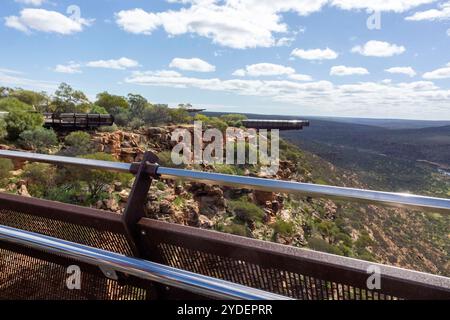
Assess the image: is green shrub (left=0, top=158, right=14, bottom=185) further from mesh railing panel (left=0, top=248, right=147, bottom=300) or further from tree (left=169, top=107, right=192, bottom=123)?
tree (left=169, top=107, right=192, bottom=123)

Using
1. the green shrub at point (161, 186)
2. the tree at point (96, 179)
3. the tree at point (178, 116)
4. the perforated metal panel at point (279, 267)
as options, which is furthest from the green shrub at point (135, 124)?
the perforated metal panel at point (279, 267)

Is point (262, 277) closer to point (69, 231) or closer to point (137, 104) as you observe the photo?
point (69, 231)

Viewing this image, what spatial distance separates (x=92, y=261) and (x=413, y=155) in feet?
185

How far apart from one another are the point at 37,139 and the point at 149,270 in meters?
15.6

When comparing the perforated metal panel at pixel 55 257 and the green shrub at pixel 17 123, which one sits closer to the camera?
the perforated metal panel at pixel 55 257

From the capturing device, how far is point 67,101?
2498 centimetres

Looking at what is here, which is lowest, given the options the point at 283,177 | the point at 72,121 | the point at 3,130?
the point at 283,177

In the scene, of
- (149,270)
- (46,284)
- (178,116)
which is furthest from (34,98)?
(149,270)

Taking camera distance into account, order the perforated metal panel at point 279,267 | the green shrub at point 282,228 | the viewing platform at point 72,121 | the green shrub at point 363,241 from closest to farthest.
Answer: the perforated metal panel at point 279,267, the viewing platform at point 72,121, the green shrub at point 282,228, the green shrub at point 363,241

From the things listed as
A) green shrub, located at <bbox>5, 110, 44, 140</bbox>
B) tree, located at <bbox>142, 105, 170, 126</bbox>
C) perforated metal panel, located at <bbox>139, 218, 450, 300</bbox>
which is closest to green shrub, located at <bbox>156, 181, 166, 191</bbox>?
green shrub, located at <bbox>5, 110, 44, 140</bbox>

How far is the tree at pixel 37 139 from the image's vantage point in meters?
14.3

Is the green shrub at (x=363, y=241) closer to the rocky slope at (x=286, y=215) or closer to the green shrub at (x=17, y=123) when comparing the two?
the rocky slope at (x=286, y=215)

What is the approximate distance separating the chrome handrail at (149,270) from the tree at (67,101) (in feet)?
84.6

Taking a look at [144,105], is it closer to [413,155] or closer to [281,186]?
[281,186]
